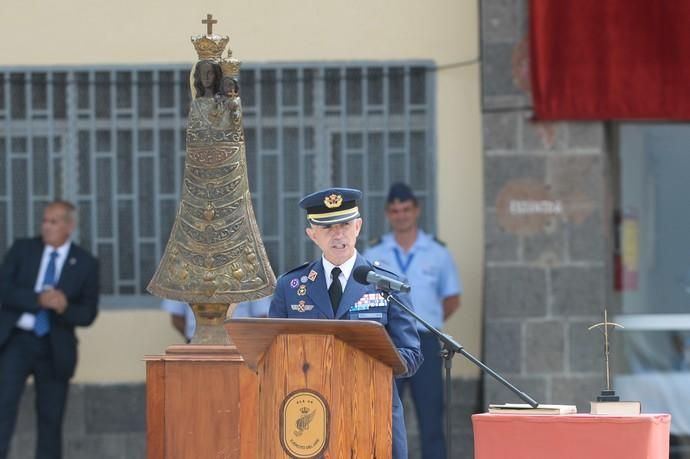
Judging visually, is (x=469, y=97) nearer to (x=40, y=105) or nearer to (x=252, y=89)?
(x=252, y=89)

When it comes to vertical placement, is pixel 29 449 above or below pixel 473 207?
below

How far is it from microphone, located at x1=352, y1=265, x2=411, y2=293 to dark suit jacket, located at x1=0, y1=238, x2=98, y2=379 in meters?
4.71

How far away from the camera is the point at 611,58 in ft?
35.5

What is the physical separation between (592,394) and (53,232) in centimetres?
364

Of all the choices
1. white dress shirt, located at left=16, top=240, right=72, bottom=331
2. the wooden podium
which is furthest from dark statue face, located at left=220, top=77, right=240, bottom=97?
white dress shirt, located at left=16, top=240, right=72, bottom=331

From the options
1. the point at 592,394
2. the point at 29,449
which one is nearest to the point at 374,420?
the point at 592,394

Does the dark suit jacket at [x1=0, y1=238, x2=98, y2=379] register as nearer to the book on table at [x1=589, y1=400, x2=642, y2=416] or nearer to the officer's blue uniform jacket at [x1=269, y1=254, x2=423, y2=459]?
the officer's blue uniform jacket at [x1=269, y1=254, x2=423, y2=459]

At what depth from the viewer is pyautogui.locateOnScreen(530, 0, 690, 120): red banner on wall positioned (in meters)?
10.8

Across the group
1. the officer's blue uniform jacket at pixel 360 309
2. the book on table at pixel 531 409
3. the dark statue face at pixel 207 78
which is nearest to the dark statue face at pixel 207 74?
the dark statue face at pixel 207 78

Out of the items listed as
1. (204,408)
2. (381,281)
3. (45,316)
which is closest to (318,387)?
(381,281)

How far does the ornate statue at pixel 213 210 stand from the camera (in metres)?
8.10

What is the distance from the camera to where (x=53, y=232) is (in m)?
10.8

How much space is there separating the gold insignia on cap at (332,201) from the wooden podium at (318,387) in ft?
2.33

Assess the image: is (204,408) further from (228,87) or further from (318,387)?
(318,387)
